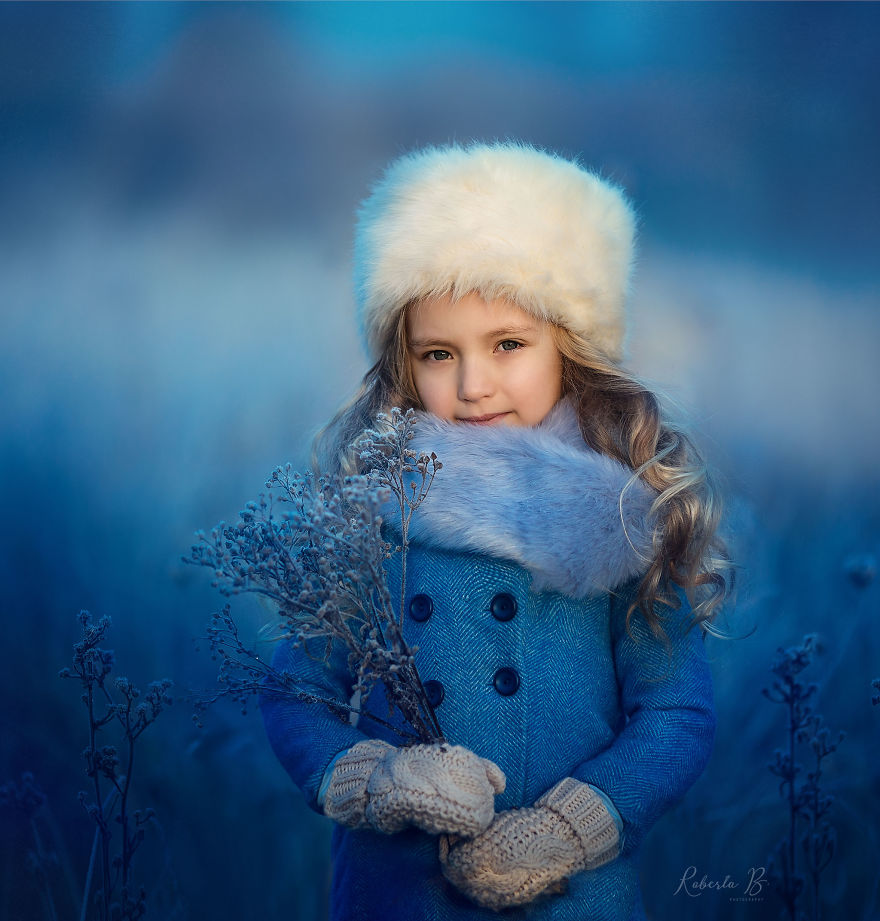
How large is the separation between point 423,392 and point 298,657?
0.45 metres

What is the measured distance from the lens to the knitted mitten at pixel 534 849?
114 centimetres

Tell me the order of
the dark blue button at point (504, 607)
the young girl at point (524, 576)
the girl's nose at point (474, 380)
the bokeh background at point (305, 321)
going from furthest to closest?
the bokeh background at point (305, 321), the girl's nose at point (474, 380), the dark blue button at point (504, 607), the young girl at point (524, 576)

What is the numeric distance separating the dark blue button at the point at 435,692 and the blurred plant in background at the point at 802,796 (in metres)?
0.68

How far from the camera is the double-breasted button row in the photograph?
4.46 feet

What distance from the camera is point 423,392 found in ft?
5.05

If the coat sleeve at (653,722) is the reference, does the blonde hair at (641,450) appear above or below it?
above

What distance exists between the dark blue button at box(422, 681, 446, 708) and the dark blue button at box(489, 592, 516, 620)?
12 cm

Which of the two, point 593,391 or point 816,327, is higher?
point 816,327

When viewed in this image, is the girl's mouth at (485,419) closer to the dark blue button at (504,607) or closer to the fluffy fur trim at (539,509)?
the fluffy fur trim at (539,509)

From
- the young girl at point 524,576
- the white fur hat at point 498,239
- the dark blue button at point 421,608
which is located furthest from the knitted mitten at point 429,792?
the white fur hat at point 498,239

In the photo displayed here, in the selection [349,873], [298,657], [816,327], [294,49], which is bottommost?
[349,873]

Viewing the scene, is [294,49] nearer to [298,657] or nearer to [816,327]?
[816,327]

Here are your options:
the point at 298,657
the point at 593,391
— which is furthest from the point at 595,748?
the point at 593,391

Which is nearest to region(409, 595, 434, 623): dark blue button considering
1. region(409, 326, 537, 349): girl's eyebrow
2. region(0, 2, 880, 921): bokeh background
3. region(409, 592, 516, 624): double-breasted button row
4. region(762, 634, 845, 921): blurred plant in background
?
region(409, 592, 516, 624): double-breasted button row
